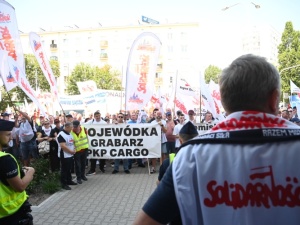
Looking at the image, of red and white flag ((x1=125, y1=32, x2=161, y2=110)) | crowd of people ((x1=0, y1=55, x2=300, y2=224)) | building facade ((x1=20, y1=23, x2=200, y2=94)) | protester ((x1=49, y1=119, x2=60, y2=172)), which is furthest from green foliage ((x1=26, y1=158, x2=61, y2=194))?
building facade ((x1=20, y1=23, x2=200, y2=94))

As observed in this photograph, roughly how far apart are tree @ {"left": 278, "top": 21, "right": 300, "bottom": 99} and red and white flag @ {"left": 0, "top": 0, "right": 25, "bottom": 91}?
3834 cm

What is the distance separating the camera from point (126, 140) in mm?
10656

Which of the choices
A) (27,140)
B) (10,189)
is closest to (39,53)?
(27,140)

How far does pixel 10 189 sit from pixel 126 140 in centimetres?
762

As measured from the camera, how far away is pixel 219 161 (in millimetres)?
1197

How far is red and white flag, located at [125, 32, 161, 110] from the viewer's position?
10.3 m

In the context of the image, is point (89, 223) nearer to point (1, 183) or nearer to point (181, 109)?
point (1, 183)

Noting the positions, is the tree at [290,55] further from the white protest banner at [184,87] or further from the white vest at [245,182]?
the white vest at [245,182]

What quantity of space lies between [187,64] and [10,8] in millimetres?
57821

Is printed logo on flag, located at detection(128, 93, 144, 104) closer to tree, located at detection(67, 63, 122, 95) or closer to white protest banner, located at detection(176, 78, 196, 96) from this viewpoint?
white protest banner, located at detection(176, 78, 196, 96)

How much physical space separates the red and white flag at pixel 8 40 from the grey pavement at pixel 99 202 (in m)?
3.23

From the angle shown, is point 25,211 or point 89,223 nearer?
point 25,211

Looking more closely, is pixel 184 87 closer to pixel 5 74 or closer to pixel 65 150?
pixel 65 150

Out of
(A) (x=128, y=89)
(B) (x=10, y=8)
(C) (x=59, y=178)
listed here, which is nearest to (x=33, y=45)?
(B) (x=10, y=8)
